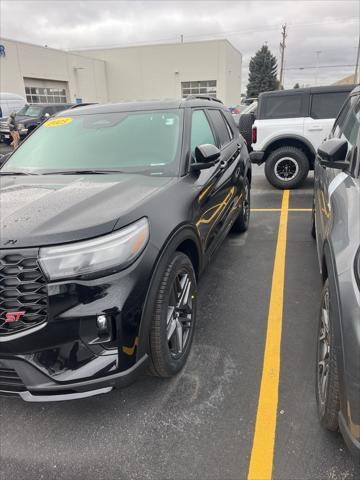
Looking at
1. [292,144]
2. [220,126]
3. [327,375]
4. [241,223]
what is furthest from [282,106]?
[327,375]

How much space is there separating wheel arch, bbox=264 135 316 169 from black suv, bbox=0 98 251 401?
15.6 feet

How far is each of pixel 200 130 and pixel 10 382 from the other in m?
2.53

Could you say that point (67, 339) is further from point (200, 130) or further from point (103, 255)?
point (200, 130)

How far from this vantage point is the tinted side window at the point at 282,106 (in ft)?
24.7

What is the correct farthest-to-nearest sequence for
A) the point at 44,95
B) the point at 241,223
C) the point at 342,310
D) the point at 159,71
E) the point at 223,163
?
1. the point at 159,71
2. the point at 44,95
3. the point at 241,223
4. the point at 223,163
5. the point at 342,310

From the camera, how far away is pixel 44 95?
36.4 meters

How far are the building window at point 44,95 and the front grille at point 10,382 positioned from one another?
36.5m

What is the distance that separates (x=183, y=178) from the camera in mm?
2779

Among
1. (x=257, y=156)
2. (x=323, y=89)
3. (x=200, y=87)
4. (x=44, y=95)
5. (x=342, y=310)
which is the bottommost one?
(x=257, y=156)

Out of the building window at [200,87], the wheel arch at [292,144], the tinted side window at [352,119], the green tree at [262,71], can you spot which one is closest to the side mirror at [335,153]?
the tinted side window at [352,119]

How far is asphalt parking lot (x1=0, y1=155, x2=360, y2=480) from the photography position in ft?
6.40

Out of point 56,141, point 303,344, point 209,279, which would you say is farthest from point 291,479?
point 56,141

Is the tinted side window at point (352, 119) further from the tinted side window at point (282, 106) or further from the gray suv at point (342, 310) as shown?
the tinted side window at point (282, 106)

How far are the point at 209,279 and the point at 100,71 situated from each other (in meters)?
46.8
